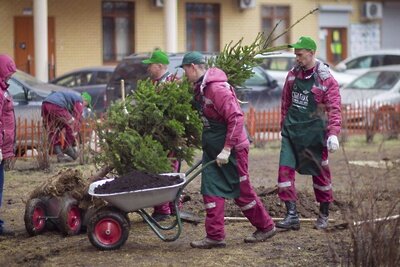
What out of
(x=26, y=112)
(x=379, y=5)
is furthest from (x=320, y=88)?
(x=379, y=5)

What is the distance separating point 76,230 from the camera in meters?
8.43

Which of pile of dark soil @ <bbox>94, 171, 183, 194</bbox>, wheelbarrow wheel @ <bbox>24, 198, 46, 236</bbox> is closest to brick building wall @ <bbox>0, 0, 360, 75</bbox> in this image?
wheelbarrow wheel @ <bbox>24, 198, 46, 236</bbox>

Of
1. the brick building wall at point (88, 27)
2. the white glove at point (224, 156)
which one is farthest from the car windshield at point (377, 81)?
the white glove at point (224, 156)

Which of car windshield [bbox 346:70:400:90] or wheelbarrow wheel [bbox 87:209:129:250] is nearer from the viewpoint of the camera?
wheelbarrow wheel [bbox 87:209:129:250]

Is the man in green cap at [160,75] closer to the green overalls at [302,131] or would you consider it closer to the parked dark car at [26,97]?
the green overalls at [302,131]

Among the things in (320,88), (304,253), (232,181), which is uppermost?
(320,88)

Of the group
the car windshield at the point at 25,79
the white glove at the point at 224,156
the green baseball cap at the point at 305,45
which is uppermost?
the green baseball cap at the point at 305,45

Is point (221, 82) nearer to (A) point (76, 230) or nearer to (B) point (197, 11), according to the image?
(A) point (76, 230)

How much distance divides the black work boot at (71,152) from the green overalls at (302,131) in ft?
17.7

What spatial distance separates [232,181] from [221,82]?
32.9 inches

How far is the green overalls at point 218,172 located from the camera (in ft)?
25.2

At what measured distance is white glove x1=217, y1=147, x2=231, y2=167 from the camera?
741 cm

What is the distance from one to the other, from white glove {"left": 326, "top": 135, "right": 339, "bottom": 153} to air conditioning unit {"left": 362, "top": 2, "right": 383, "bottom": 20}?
1062 inches

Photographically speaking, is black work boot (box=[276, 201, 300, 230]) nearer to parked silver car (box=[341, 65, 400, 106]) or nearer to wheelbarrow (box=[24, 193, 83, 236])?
wheelbarrow (box=[24, 193, 83, 236])
